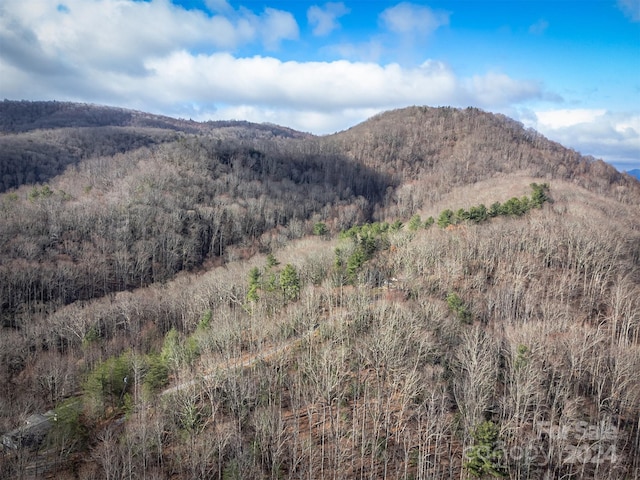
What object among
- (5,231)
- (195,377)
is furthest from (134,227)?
(195,377)

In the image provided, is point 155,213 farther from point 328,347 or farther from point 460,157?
point 460,157

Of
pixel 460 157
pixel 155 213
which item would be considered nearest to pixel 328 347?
pixel 155 213

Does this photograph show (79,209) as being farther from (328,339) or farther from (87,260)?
(328,339)

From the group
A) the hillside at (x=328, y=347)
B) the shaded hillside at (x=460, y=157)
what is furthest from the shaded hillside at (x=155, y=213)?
the shaded hillside at (x=460, y=157)

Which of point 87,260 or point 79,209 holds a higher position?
point 79,209

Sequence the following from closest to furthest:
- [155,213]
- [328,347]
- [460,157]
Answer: [328,347]
[155,213]
[460,157]

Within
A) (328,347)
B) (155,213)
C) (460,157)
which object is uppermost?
(460,157)

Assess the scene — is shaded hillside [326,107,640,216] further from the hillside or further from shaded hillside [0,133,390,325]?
the hillside

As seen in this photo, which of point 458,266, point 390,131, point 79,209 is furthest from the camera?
point 390,131

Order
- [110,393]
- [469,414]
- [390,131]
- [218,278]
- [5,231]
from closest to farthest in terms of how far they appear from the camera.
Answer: [469,414]
[110,393]
[218,278]
[5,231]
[390,131]
